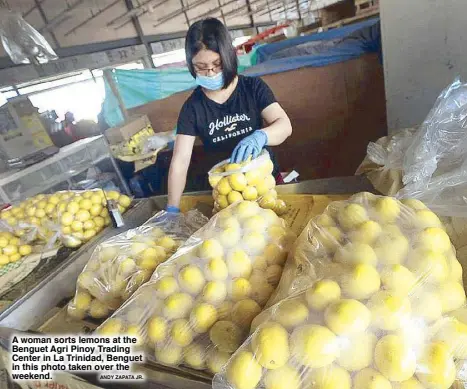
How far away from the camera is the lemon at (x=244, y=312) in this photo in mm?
756

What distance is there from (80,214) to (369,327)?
1.42 m

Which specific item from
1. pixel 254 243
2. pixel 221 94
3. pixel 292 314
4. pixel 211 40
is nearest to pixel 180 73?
pixel 221 94

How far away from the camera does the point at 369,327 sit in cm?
58

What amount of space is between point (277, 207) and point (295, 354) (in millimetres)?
718

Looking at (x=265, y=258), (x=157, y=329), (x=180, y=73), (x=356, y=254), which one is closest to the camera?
(x=356, y=254)

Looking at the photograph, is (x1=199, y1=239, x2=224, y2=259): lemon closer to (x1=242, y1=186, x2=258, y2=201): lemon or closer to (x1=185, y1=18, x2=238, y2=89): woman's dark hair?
(x1=242, y1=186, x2=258, y2=201): lemon

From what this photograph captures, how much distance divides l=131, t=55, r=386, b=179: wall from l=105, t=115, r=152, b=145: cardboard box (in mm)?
1116

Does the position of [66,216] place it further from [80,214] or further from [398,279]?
[398,279]

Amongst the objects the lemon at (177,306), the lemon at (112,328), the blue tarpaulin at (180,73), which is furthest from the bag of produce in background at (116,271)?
the blue tarpaulin at (180,73)

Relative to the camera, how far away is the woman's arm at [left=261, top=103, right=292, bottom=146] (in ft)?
5.18

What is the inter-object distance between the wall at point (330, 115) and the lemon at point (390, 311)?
2.77 metres

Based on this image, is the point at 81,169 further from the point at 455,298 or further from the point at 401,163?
the point at 455,298

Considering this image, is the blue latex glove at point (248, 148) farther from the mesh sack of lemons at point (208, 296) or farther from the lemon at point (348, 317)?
the lemon at point (348, 317)

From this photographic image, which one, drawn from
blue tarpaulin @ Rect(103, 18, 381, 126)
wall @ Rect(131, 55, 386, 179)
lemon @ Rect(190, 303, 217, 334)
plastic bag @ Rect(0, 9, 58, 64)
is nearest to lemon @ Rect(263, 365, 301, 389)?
lemon @ Rect(190, 303, 217, 334)
